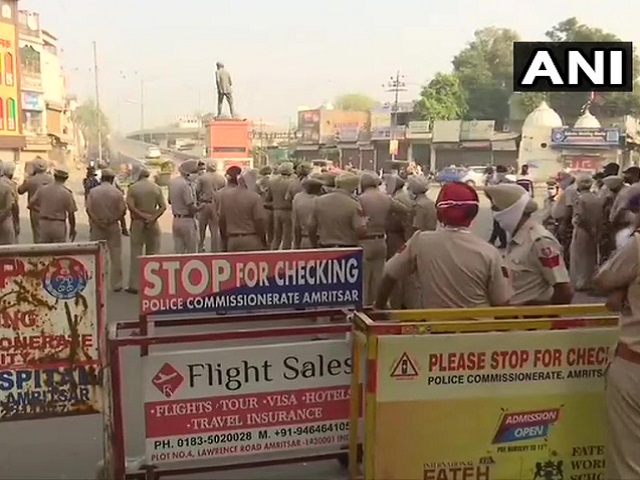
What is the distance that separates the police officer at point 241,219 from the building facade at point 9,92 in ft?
102

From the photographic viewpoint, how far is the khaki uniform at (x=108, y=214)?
975 centimetres

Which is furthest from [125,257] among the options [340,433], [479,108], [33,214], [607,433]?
[479,108]

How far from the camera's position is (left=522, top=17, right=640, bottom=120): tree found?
6731 centimetres

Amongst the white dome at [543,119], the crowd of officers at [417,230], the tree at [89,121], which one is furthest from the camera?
the tree at [89,121]

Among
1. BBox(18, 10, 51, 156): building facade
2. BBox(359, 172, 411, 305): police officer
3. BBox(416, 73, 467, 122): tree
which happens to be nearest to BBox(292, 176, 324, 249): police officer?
BBox(359, 172, 411, 305): police officer

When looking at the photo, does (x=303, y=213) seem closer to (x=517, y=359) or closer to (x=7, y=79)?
(x=517, y=359)

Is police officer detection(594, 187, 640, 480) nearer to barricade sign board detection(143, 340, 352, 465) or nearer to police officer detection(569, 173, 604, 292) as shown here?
barricade sign board detection(143, 340, 352, 465)

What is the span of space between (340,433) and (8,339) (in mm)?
1838

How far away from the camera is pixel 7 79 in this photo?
120 feet

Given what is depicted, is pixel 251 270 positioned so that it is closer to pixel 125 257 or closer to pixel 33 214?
pixel 33 214

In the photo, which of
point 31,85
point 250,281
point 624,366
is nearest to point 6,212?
point 250,281

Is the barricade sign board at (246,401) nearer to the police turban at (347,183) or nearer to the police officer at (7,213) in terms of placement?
the police turban at (347,183)

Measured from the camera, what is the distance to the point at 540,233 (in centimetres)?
445

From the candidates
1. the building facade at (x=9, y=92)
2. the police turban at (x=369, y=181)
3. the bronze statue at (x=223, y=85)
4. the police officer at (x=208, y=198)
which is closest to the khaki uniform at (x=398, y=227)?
the police turban at (x=369, y=181)
